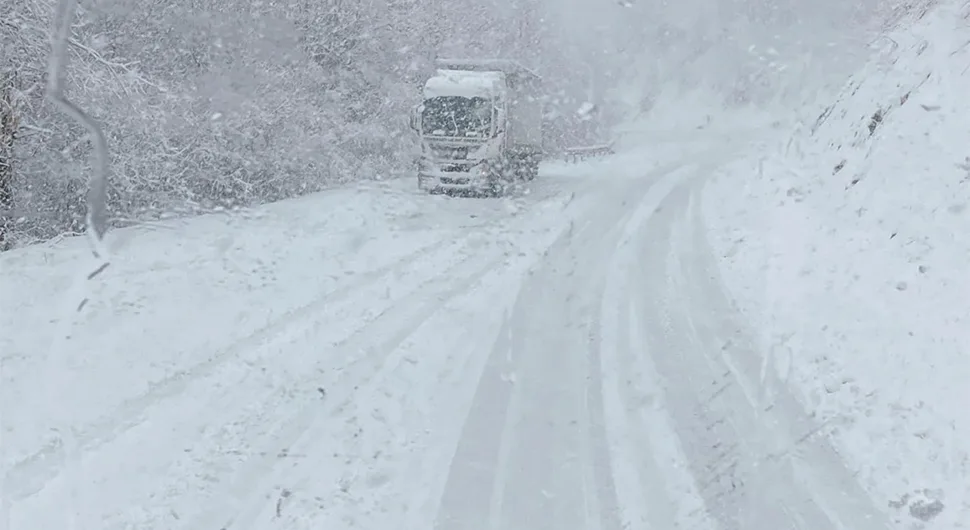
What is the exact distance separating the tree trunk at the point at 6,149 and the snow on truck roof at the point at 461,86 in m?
9.31

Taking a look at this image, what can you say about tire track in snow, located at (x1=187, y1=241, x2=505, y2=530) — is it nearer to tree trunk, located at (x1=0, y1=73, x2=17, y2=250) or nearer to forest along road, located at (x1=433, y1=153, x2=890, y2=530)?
forest along road, located at (x1=433, y1=153, x2=890, y2=530)

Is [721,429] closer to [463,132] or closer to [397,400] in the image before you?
[397,400]

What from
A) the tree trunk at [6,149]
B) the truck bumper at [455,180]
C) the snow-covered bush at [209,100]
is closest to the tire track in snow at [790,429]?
the truck bumper at [455,180]

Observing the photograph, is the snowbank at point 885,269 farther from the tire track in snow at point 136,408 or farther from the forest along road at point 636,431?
the tire track in snow at point 136,408

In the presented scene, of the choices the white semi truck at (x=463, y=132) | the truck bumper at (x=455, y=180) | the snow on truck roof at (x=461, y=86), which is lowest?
the truck bumper at (x=455, y=180)

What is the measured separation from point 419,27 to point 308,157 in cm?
792

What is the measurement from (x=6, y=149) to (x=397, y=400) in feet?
35.8

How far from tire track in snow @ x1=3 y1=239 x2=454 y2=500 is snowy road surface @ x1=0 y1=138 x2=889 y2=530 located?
1.0 inches

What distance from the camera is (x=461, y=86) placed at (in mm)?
20469

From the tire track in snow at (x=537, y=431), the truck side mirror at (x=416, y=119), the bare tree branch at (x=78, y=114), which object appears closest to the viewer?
the tire track in snow at (x=537, y=431)

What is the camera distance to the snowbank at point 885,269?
6289 millimetres

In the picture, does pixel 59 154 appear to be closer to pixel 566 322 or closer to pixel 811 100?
pixel 566 322

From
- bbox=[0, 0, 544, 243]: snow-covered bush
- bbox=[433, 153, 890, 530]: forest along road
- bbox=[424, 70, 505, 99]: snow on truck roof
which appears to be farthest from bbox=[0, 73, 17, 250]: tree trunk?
bbox=[424, 70, 505, 99]: snow on truck roof

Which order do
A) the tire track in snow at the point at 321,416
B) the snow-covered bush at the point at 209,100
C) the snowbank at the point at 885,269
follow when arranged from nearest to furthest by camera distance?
the tire track in snow at the point at 321,416
the snowbank at the point at 885,269
the snow-covered bush at the point at 209,100
